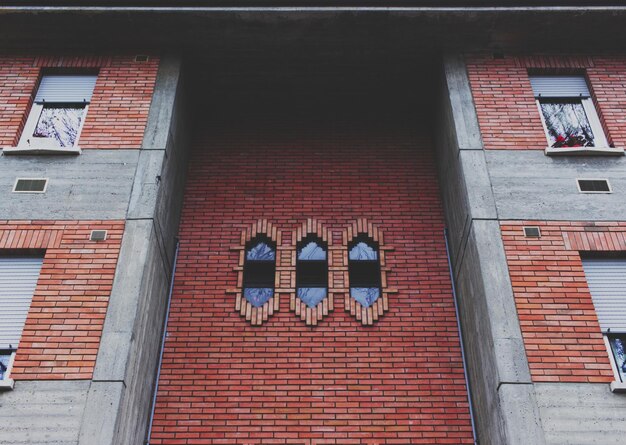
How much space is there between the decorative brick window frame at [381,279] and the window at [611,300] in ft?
9.09

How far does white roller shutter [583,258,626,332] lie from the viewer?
26.7 feet

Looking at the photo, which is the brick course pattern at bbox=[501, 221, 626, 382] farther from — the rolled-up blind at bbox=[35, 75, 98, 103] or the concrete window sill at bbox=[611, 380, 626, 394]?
the rolled-up blind at bbox=[35, 75, 98, 103]

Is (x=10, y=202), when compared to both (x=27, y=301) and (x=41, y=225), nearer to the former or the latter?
(x=41, y=225)

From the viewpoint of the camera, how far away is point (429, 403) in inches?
341

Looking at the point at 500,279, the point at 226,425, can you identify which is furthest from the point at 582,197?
the point at 226,425

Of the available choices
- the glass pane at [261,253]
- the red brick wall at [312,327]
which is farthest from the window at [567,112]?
the glass pane at [261,253]

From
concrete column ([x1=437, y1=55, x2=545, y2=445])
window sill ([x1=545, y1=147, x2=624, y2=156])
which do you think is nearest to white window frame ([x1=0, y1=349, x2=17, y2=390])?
concrete column ([x1=437, y1=55, x2=545, y2=445])

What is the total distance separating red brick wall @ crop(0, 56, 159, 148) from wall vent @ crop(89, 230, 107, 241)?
62.8 inches

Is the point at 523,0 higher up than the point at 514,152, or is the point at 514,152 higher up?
the point at 523,0

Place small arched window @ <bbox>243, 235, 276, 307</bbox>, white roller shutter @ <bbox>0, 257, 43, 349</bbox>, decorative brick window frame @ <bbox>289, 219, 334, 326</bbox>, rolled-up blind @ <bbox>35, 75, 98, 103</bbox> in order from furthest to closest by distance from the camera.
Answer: rolled-up blind @ <bbox>35, 75, 98, 103</bbox> < small arched window @ <bbox>243, 235, 276, 307</bbox> < decorative brick window frame @ <bbox>289, 219, 334, 326</bbox> < white roller shutter @ <bbox>0, 257, 43, 349</bbox>

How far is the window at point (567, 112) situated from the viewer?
399 inches

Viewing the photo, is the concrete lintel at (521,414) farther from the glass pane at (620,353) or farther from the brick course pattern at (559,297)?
the glass pane at (620,353)

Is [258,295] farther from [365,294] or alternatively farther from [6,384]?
[6,384]

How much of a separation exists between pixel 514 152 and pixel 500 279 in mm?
2320
